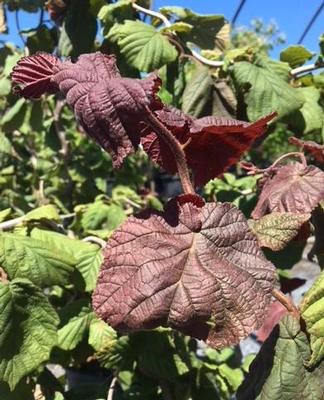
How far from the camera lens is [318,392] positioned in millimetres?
871

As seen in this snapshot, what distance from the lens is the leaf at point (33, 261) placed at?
1245mm

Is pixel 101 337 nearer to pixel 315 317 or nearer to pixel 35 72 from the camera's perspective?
pixel 315 317

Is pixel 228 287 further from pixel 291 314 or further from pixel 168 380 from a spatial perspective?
pixel 168 380

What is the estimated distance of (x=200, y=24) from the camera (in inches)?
77.7

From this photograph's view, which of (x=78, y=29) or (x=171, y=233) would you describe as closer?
(x=171, y=233)

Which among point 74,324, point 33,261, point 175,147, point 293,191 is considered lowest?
point 74,324

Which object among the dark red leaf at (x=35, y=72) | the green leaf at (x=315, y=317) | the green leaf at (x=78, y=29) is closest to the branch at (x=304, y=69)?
the green leaf at (x=78, y=29)

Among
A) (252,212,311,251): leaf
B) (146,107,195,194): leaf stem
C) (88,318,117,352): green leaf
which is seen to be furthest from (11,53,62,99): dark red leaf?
(88,318,117,352): green leaf

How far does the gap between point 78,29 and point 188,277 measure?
1359 millimetres

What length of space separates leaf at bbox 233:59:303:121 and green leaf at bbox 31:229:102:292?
1.81 ft

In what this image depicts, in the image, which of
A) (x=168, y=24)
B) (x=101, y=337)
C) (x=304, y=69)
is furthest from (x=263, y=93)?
(x=101, y=337)

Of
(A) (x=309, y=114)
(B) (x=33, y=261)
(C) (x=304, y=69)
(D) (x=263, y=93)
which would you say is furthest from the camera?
(C) (x=304, y=69)

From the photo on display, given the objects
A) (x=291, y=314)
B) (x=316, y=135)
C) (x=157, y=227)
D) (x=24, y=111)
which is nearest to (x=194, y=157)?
(x=157, y=227)

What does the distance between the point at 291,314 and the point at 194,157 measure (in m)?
0.28
